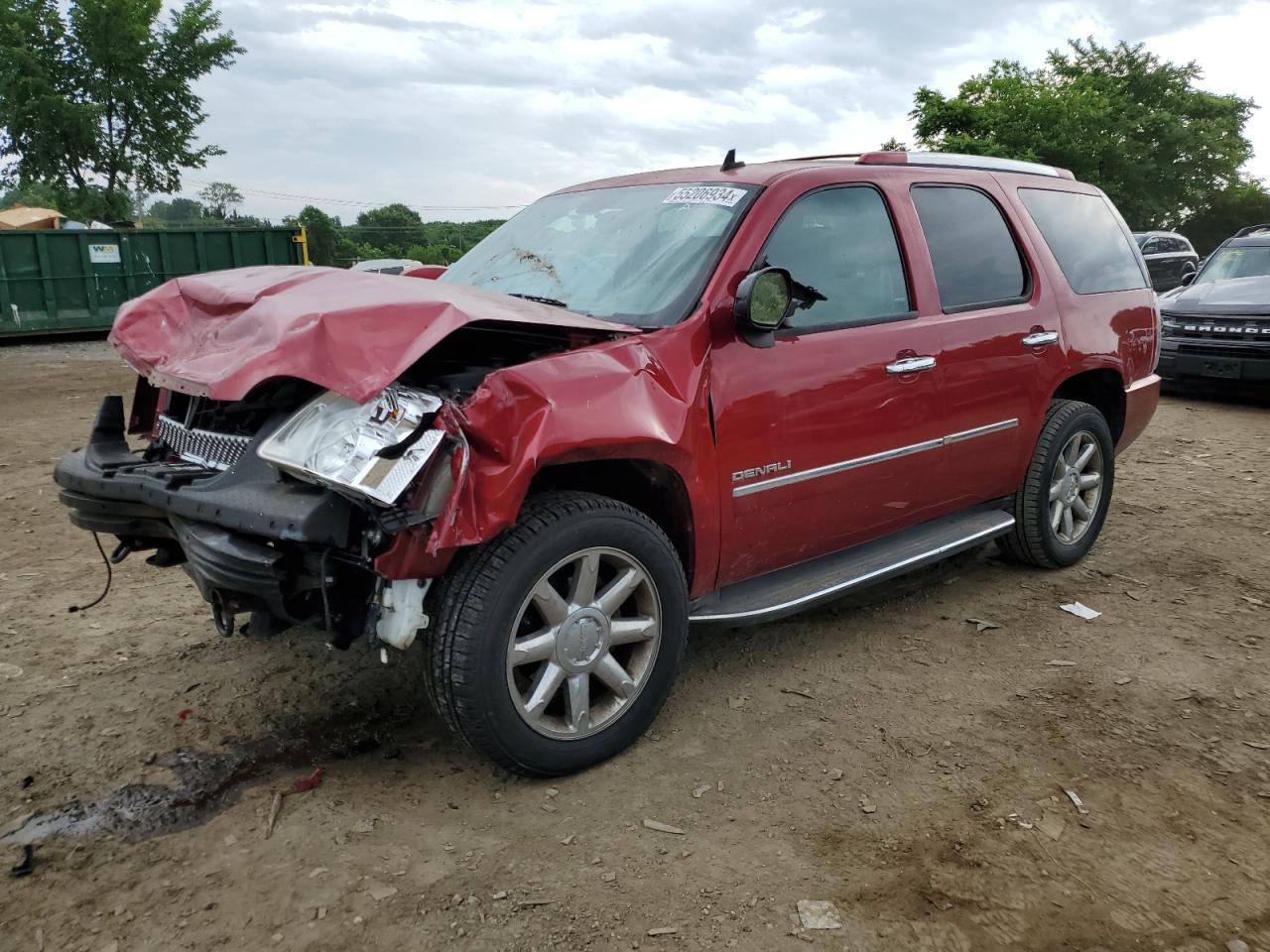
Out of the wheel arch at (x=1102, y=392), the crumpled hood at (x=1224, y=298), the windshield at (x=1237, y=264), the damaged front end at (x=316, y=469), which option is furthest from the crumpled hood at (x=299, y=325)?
the windshield at (x=1237, y=264)

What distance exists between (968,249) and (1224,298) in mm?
7339

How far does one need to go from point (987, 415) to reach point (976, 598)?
0.93 m

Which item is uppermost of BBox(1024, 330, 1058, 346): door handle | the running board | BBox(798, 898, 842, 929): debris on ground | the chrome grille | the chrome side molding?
BBox(1024, 330, 1058, 346): door handle

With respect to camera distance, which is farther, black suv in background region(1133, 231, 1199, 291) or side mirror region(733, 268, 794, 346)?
black suv in background region(1133, 231, 1199, 291)

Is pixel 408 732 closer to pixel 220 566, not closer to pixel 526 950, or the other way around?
pixel 220 566

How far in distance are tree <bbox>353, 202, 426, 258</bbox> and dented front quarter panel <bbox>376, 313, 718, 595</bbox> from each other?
66533mm

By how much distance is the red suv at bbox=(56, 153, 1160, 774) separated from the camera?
2.61m

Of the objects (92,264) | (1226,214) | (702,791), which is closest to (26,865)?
(702,791)

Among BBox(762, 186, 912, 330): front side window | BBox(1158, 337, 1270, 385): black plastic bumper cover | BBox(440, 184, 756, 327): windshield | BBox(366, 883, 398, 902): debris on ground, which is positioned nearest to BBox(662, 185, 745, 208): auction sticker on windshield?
BBox(440, 184, 756, 327): windshield

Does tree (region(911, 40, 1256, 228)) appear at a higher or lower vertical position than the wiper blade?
higher

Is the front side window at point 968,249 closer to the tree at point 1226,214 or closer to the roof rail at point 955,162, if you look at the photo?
the roof rail at point 955,162

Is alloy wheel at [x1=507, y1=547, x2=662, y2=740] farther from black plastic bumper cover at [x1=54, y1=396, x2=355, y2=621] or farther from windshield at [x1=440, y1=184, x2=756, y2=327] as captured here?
windshield at [x1=440, y1=184, x2=756, y2=327]

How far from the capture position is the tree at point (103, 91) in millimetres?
29016

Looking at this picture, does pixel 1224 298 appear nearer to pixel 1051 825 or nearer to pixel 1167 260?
pixel 1051 825
